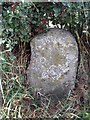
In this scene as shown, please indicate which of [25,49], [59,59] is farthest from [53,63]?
[25,49]

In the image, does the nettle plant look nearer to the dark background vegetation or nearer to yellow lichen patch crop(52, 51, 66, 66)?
the dark background vegetation

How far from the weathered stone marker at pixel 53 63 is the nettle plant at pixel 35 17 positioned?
0.09 metres

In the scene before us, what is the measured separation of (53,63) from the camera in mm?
2352

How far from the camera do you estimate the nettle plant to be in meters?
2.28

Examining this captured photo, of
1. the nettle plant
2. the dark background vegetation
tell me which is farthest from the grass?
the nettle plant

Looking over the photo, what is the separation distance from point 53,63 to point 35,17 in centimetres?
35

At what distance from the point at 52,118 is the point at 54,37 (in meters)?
0.57

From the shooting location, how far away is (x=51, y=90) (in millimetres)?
2363

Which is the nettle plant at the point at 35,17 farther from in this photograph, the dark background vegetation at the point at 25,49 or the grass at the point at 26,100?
the grass at the point at 26,100

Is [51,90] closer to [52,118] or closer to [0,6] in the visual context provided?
[52,118]

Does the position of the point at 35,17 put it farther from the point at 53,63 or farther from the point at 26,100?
the point at 26,100

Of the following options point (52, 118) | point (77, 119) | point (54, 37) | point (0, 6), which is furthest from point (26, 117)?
point (0, 6)

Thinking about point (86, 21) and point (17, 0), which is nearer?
point (17, 0)

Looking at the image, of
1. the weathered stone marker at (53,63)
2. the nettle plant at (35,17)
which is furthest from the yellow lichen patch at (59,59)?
the nettle plant at (35,17)
